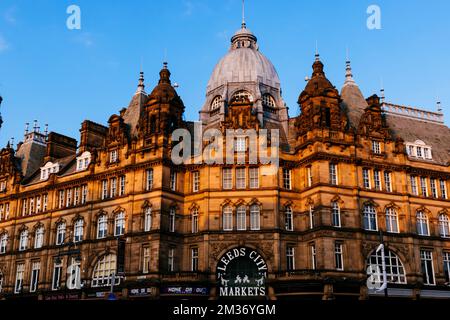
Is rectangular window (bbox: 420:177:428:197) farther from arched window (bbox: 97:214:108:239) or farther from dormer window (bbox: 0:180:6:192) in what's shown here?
dormer window (bbox: 0:180:6:192)

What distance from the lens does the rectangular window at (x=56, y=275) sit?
5850 cm

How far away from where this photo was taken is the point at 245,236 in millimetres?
50781

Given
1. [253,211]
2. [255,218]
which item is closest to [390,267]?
[255,218]

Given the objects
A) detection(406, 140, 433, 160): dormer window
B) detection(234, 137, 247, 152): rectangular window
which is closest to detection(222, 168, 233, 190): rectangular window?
detection(234, 137, 247, 152): rectangular window

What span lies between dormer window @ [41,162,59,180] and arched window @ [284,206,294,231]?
1142 inches

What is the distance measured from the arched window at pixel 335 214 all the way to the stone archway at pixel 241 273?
740 centimetres

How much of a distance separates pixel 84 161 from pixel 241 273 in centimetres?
2326

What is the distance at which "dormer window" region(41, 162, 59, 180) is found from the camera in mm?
→ 65438

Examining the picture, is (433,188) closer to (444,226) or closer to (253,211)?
(444,226)

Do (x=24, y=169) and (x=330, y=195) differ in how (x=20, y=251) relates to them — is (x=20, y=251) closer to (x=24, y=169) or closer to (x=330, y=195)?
(x=24, y=169)

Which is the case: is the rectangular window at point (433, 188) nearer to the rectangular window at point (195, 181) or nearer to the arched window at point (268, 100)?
the arched window at point (268, 100)

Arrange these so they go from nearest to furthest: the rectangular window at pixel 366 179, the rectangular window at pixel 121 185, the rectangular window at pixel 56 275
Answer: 1. the rectangular window at pixel 366 179
2. the rectangular window at pixel 121 185
3. the rectangular window at pixel 56 275

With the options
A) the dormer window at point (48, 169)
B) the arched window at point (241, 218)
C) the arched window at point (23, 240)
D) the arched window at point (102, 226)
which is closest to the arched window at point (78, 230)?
the arched window at point (102, 226)
